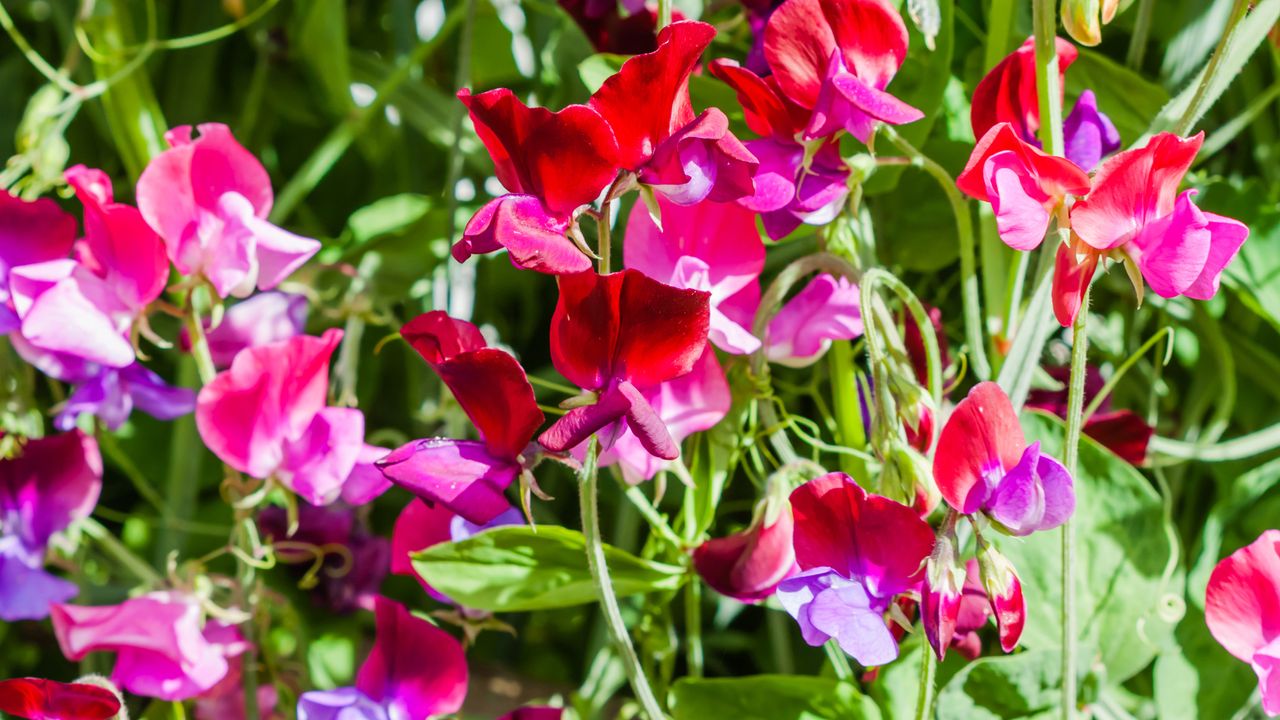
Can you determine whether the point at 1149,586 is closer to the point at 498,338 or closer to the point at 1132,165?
the point at 1132,165

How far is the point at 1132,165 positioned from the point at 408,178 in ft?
2.02

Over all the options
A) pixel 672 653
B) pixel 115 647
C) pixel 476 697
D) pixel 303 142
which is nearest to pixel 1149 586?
pixel 672 653

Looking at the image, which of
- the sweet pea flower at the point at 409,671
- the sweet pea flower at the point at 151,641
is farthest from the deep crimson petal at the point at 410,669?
the sweet pea flower at the point at 151,641

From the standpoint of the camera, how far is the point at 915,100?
0.66 metres

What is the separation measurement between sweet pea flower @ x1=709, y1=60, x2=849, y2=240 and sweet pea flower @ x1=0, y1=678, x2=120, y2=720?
0.36 m

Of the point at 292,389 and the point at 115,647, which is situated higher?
the point at 292,389

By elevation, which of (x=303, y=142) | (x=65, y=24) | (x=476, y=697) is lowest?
(x=476, y=697)

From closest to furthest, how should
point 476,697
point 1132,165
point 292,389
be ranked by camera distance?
point 1132,165, point 292,389, point 476,697

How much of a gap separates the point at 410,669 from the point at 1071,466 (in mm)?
357

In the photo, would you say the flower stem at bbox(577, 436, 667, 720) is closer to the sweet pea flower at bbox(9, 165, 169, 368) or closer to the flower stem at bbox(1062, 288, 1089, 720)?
the flower stem at bbox(1062, 288, 1089, 720)

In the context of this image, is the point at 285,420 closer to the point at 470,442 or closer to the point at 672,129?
the point at 470,442

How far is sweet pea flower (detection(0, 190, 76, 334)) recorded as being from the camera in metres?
0.63

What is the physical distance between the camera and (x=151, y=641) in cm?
66

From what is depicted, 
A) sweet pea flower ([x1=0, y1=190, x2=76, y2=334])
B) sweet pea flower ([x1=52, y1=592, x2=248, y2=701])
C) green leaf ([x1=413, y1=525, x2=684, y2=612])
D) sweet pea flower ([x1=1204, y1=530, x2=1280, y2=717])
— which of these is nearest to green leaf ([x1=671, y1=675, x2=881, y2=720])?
green leaf ([x1=413, y1=525, x2=684, y2=612])
